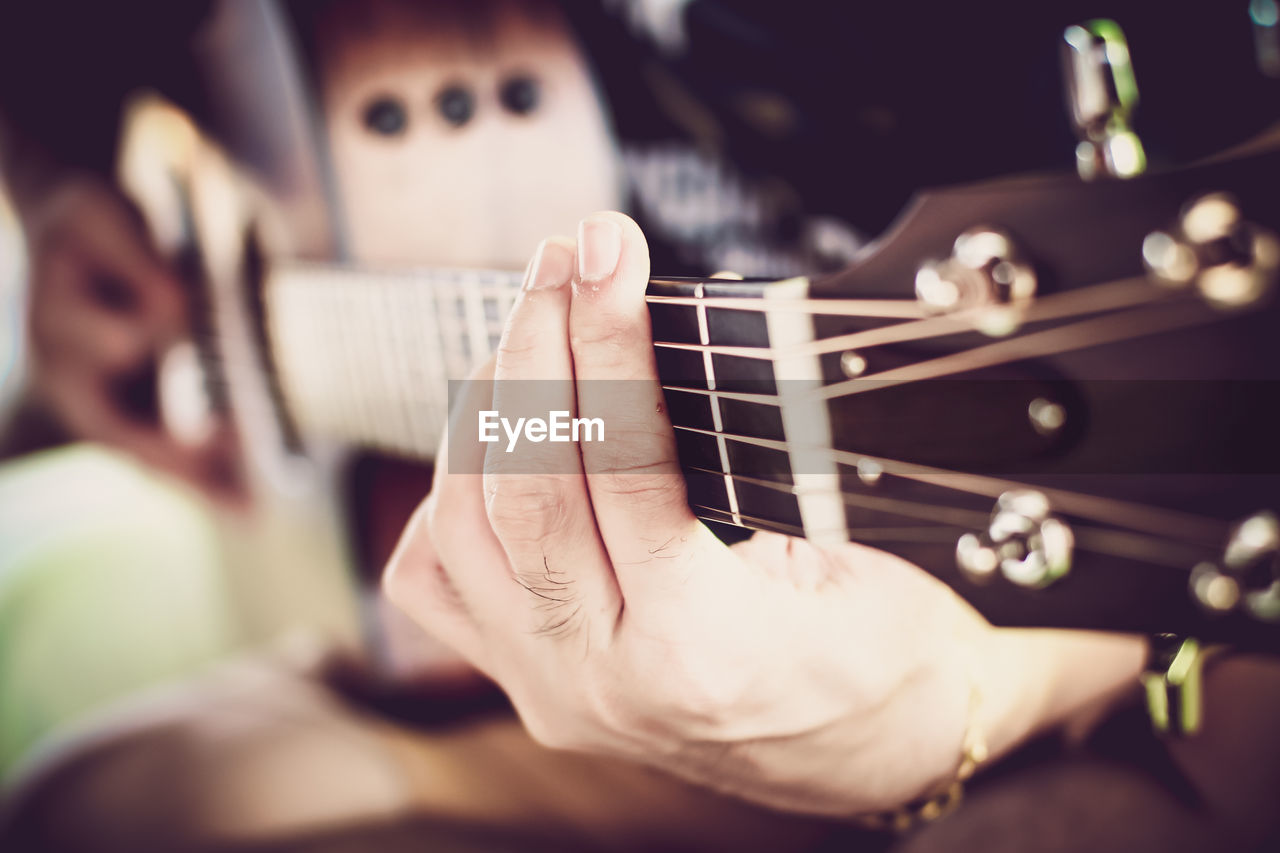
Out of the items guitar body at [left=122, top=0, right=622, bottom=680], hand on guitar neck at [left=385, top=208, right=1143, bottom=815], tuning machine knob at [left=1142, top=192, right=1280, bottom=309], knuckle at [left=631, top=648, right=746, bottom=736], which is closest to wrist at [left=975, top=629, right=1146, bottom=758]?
hand on guitar neck at [left=385, top=208, right=1143, bottom=815]

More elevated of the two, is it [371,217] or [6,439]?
[371,217]

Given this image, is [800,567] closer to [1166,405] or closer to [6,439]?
[1166,405]

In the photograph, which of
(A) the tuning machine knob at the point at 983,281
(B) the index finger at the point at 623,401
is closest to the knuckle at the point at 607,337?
(B) the index finger at the point at 623,401

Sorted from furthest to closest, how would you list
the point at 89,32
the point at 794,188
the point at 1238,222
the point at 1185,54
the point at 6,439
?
the point at 6,439, the point at 89,32, the point at 794,188, the point at 1185,54, the point at 1238,222

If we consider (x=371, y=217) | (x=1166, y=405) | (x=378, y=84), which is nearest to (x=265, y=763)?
(x=371, y=217)

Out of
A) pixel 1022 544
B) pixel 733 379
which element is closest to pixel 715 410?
pixel 733 379

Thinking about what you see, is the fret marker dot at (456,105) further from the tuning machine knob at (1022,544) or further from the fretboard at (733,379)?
the tuning machine knob at (1022,544)

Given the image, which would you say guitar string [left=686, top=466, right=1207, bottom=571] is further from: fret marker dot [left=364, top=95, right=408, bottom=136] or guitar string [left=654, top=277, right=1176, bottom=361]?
fret marker dot [left=364, top=95, right=408, bottom=136]
